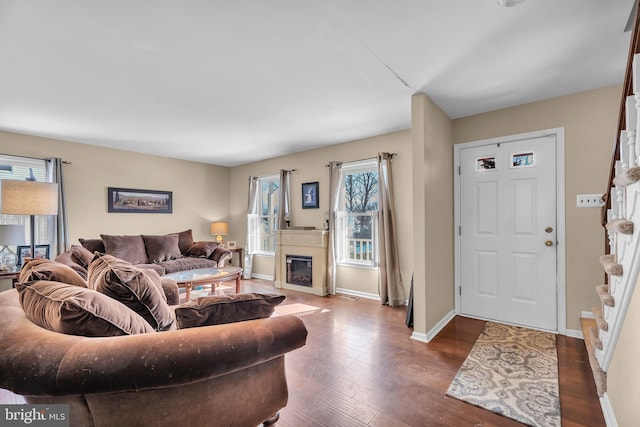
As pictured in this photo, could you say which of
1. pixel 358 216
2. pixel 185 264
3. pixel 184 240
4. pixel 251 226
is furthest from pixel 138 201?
pixel 358 216

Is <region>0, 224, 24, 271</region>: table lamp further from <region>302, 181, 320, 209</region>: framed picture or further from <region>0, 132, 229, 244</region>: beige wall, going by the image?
<region>302, 181, 320, 209</region>: framed picture

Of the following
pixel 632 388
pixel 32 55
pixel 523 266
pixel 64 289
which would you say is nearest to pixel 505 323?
pixel 523 266

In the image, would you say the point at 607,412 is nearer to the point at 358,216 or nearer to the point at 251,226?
the point at 358,216

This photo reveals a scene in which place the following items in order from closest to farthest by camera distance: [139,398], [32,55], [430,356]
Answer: [139,398]
[32,55]
[430,356]

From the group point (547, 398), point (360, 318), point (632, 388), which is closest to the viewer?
point (632, 388)

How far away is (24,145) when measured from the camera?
13.3 ft

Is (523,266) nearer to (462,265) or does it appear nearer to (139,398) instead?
(462,265)

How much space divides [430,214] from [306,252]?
2.42 m

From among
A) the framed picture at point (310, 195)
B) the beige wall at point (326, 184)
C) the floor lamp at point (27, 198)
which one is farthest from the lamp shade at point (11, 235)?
the framed picture at point (310, 195)

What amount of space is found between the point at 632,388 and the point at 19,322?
104 inches

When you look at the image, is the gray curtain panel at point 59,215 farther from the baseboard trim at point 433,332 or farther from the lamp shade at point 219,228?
the baseboard trim at point 433,332

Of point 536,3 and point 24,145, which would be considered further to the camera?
point 24,145

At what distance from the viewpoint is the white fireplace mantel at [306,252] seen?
15.1 feet

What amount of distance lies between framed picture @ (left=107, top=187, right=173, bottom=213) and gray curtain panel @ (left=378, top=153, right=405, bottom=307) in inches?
162
